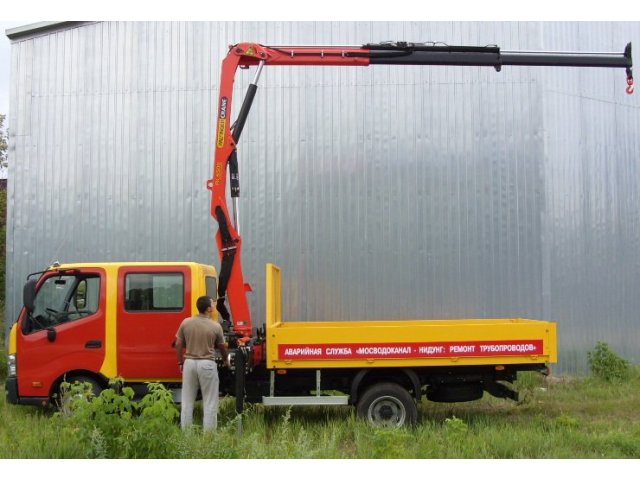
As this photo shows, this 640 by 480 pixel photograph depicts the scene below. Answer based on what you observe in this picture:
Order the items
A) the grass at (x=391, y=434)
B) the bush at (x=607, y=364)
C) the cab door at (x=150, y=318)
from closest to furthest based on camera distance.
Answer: the grass at (x=391, y=434) < the cab door at (x=150, y=318) < the bush at (x=607, y=364)

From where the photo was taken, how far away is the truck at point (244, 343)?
23.6 feet

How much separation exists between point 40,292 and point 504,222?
25.5ft

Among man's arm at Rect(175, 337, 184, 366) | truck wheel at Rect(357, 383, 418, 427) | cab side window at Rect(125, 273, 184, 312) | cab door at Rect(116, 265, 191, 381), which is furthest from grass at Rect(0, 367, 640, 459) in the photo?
cab side window at Rect(125, 273, 184, 312)

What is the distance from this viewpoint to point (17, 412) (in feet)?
27.0

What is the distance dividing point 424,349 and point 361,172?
5012mm

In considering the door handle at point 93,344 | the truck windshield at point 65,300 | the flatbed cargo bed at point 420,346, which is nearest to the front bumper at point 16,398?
the truck windshield at point 65,300

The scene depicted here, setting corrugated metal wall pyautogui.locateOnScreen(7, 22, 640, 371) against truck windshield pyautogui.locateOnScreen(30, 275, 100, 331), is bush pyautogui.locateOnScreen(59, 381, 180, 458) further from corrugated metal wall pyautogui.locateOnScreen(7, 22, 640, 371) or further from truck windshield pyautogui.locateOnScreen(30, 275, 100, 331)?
corrugated metal wall pyautogui.locateOnScreen(7, 22, 640, 371)

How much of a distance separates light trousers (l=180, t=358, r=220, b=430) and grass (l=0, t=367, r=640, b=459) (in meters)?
0.25

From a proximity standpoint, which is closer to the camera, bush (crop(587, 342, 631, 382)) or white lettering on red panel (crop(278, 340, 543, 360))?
white lettering on red panel (crop(278, 340, 543, 360))

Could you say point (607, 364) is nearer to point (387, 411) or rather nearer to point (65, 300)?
point (387, 411)

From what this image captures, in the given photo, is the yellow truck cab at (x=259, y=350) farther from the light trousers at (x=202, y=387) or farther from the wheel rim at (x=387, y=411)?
the light trousers at (x=202, y=387)

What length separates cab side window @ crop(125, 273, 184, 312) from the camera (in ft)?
25.2

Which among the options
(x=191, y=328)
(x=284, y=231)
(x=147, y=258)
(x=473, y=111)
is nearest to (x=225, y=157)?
(x=191, y=328)

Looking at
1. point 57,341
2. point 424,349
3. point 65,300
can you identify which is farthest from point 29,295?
point 424,349
